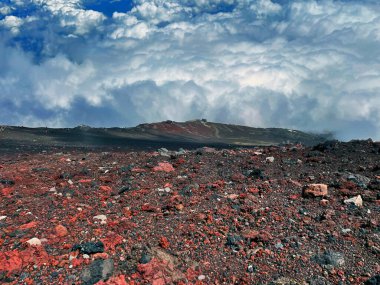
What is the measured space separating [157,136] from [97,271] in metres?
51.1

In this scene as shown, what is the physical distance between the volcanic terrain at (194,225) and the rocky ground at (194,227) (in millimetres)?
21

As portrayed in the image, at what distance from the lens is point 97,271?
238 inches

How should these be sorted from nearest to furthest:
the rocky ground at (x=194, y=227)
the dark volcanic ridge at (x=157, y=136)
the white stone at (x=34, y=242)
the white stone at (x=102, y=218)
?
the rocky ground at (x=194, y=227), the white stone at (x=34, y=242), the white stone at (x=102, y=218), the dark volcanic ridge at (x=157, y=136)

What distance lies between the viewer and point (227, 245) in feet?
22.6

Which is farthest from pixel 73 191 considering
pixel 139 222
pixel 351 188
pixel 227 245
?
pixel 351 188

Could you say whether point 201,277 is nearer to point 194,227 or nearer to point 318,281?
point 194,227

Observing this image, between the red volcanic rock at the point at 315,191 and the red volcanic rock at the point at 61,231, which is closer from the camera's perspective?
the red volcanic rock at the point at 61,231

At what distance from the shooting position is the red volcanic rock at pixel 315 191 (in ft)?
29.6

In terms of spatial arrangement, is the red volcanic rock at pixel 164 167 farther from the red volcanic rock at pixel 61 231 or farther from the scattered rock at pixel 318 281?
the scattered rock at pixel 318 281

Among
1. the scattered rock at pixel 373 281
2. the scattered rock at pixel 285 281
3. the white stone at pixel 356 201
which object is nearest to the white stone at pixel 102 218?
the scattered rock at pixel 285 281

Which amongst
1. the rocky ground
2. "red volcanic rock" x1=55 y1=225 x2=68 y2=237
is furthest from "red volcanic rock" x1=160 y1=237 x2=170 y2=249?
"red volcanic rock" x1=55 y1=225 x2=68 y2=237

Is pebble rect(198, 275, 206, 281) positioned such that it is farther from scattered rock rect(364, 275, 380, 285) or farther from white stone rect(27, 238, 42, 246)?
white stone rect(27, 238, 42, 246)

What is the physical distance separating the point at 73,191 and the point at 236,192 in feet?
13.1

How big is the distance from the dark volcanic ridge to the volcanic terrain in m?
22.3
